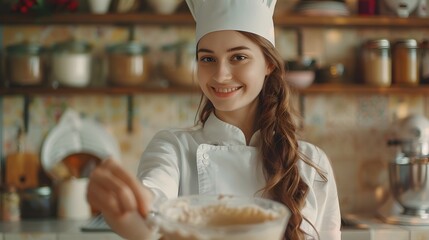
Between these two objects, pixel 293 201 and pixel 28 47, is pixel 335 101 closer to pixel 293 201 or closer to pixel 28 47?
pixel 28 47

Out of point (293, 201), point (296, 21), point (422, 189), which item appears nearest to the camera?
point (293, 201)

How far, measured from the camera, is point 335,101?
9.68 ft

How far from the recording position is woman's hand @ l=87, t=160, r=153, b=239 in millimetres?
769

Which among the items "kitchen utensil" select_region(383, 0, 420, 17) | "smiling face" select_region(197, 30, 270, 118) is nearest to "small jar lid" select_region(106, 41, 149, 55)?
"kitchen utensil" select_region(383, 0, 420, 17)

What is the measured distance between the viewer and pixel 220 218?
0.81m

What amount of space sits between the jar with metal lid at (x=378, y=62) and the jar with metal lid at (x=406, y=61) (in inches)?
2.4

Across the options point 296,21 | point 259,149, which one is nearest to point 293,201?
point 259,149

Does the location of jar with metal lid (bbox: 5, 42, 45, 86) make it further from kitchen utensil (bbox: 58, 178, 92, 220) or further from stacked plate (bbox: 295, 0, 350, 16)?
stacked plate (bbox: 295, 0, 350, 16)

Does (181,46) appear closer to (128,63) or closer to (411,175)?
(128,63)

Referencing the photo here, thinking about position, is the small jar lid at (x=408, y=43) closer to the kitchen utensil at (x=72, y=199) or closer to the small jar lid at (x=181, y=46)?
the small jar lid at (x=181, y=46)

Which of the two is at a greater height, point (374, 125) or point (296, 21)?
point (296, 21)

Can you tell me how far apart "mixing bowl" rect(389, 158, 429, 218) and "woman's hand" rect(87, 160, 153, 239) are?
200 cm

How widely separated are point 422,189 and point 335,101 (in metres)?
0.63

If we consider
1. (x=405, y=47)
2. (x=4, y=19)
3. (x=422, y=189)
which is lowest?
(x=422, y=189)
